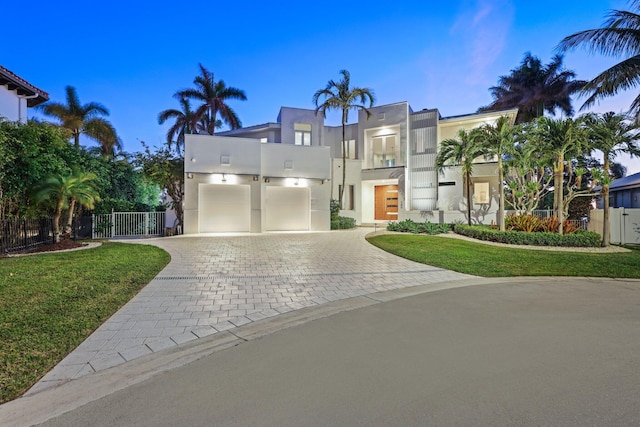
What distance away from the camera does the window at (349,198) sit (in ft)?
73.5

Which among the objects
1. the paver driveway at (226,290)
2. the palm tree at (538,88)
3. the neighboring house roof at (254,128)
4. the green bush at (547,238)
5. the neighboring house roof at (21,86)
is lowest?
the paver driveway at (226,290)

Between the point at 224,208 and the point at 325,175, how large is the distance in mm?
5965

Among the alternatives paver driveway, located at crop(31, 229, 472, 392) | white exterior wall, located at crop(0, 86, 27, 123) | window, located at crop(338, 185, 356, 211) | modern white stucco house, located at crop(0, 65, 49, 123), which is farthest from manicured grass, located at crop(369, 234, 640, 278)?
white exterior wall, located at crop(0, 86, 27, 123)

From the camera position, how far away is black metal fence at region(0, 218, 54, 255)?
9.80 meters

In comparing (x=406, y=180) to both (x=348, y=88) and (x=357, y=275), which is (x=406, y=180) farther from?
(x=357, y=275)

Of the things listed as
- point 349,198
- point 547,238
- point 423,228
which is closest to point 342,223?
point 349,198

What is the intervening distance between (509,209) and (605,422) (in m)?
20.6

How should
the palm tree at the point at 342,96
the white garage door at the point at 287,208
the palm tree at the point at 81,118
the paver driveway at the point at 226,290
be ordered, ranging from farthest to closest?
the palm tree at the point at 81,118, the palm tree at the point at 342,96, the white garage door at the point at 287,208, the paver driveway at the point at 226,290

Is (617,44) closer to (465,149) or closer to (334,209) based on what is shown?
(465,149)

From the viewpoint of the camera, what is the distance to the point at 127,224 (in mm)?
16438

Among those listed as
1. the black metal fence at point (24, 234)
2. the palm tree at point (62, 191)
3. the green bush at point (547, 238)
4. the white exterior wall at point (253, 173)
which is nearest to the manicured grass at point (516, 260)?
the green bush at point (547, 238)

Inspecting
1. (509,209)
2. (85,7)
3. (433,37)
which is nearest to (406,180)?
(509,209)

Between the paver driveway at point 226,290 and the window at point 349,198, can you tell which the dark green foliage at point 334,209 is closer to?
the window at point 349,198

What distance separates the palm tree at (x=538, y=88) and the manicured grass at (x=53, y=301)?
2991 centimetres
